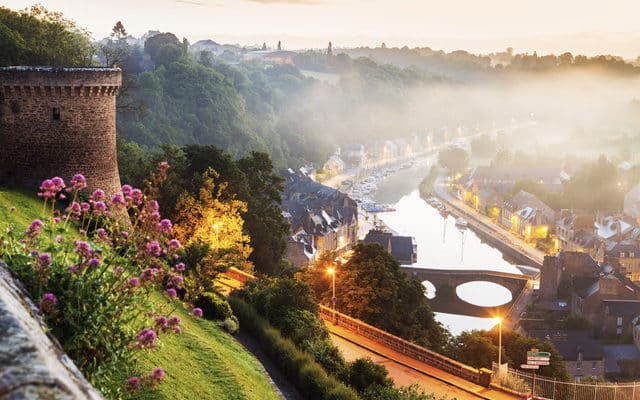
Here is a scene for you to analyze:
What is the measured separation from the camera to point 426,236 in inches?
2630

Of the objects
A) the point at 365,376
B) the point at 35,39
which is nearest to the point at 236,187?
the point at 35,39

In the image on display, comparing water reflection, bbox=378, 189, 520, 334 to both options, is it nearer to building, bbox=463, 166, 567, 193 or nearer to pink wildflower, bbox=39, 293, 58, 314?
building, bbox=463, 166, 567, 193

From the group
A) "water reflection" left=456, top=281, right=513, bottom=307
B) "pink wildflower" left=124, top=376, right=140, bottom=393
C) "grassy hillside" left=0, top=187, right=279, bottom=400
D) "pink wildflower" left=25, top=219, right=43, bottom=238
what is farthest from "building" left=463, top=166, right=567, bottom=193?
"pink wildflower" left=124, top=376, right=140, bottom=393

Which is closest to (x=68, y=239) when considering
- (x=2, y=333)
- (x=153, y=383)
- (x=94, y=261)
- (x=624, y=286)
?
(x=94, y=261)

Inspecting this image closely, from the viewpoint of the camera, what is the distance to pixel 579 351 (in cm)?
3566

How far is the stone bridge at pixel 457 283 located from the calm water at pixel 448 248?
2.24 ft

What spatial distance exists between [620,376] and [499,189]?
47.2 m

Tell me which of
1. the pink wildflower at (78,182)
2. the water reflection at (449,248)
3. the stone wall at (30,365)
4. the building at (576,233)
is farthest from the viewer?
the building at (576,233)

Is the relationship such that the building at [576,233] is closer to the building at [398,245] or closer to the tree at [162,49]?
the building at [398,245]

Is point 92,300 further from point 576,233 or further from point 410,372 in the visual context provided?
point 576,233

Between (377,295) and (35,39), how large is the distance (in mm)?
14174

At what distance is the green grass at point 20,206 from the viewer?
42.0 ft

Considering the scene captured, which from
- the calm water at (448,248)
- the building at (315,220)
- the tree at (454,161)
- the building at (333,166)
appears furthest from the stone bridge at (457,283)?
the tree at (454,161)

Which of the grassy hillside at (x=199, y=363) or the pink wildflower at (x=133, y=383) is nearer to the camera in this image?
the pink wildflower at (x=133, y=383)
